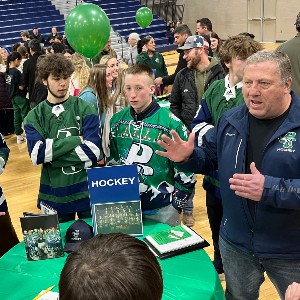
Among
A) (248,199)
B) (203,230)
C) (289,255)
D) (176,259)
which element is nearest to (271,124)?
(248,199)

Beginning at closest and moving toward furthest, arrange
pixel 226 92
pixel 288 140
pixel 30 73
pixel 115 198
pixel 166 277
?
pixel 288 140
pixel 166 277
pixel 115 198
pixel 226 92
pixel 30 73

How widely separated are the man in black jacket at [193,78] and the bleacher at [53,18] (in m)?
13.6

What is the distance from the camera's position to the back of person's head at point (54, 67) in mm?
2967

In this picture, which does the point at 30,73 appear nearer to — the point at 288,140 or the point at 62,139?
the point at 62,139

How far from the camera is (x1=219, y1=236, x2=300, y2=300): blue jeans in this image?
2.14 metres

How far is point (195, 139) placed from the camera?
117 inches

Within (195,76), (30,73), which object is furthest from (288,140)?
(30,73)

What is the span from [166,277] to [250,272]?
17.0 inches

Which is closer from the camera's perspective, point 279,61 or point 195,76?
point 279,61

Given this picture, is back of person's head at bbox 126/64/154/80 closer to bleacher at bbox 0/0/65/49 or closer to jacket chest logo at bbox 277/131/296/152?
jacket chest logo at bbox 277/131/296/152

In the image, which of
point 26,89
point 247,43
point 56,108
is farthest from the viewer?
point 26,89

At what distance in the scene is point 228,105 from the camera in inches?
115

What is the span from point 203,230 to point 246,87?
242 cm

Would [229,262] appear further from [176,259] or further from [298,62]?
[298,62]
